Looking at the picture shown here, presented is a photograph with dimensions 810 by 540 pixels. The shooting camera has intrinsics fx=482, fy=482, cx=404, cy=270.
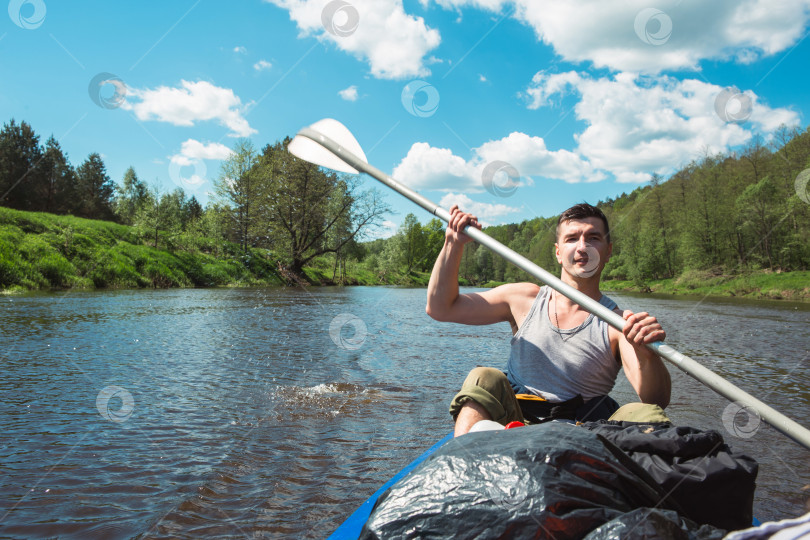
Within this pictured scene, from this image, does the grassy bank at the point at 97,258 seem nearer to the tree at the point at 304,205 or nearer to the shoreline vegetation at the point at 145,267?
the shoreline vegetation at the point at 145,267

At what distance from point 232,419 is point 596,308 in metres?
3.48

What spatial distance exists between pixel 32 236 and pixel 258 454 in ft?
61.4

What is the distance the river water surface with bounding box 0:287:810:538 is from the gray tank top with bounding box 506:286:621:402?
133 centimetres

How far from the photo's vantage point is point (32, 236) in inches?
685

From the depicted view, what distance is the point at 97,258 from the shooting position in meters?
18.8

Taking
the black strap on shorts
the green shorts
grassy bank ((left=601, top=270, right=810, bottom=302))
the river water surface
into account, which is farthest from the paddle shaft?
grassy bank ((left=601, top=270, right=810, bottom=302))

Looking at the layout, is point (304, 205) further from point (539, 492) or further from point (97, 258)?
point (539, 492)

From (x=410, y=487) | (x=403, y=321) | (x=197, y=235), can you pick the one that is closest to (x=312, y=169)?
(x=197, y=235)

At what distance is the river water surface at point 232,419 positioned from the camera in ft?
8.90

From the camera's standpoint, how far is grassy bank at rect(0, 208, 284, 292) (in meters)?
15.7

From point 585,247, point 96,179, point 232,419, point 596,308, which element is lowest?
point 232,419

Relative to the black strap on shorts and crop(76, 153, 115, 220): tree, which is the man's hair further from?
crop(76, 153, 115, 220): tree

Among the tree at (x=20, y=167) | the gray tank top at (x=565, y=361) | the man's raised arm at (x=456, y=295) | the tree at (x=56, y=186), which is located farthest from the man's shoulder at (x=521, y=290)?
the tree at (x=56, y=186)

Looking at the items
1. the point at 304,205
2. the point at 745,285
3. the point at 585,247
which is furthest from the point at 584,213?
the point at 745,285
